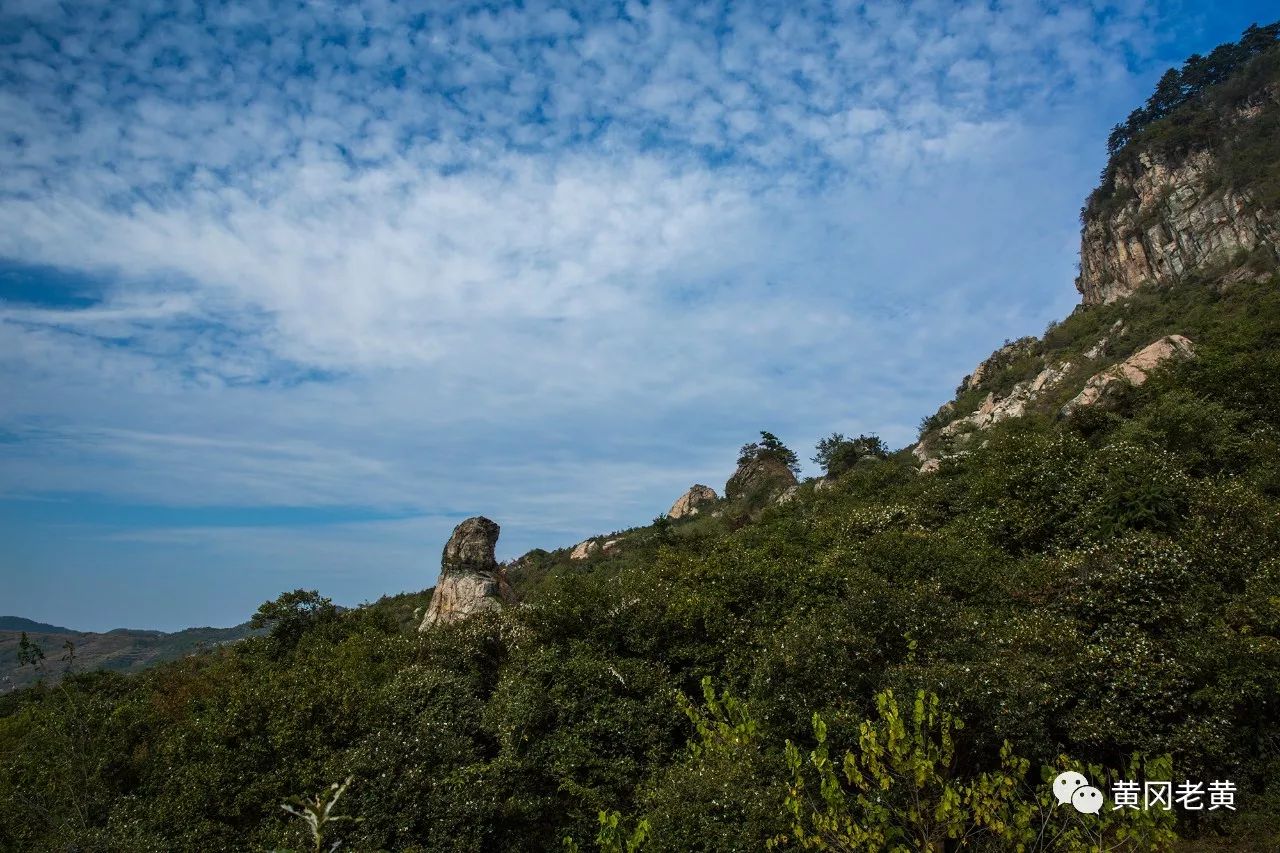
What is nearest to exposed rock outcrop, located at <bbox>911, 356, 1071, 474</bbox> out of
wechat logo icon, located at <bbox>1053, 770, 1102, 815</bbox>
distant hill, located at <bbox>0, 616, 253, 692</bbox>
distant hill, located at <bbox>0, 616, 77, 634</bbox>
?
wechat logo icon, located at <bbox>1053, 770, 1102, 815</bbox>

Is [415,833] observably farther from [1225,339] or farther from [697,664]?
[1225,339]

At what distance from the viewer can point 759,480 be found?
6256cm

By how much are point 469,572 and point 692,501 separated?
126ft

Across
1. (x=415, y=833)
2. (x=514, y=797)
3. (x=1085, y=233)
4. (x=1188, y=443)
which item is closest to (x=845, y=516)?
(x=1188, y=443)

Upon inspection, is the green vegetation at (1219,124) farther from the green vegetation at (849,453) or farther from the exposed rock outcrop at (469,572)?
the exposed rock outcrop at (469,572)

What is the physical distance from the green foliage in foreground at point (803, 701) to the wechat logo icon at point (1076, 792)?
0.22 meters

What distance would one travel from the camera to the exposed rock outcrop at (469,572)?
117 ft

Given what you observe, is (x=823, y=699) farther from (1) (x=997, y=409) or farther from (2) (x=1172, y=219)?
(2) (x=1172, y=219)

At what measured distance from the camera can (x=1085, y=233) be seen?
76438 mm

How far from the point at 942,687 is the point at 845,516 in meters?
16.3

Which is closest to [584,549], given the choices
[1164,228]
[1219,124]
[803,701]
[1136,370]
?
[1136,370]

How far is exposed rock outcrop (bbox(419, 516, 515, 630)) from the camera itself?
35.8m

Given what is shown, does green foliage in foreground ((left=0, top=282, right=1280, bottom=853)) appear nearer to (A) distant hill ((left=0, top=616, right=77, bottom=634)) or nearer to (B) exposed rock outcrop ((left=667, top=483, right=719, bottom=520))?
(B) exposed rock outcrop ((left=667, top=483, right=719, bottom=520))

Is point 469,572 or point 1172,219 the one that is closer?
point 469,572
